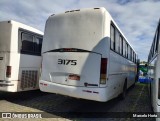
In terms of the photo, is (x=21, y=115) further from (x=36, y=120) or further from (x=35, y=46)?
(x=35, y=46)

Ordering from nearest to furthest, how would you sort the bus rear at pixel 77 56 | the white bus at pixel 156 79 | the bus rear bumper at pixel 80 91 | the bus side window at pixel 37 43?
the white bus at pixel 156 79, the bus rear bumper at pixel 80 91, the bus rear at pixel 77 56, the bus side window at pixel 37 43

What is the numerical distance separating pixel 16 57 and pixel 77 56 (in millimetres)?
2767

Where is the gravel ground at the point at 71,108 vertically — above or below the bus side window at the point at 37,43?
below

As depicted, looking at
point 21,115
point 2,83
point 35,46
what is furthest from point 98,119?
point 35,46

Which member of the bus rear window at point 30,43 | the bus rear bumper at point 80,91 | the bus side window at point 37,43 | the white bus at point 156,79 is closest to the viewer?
the white bus at point 156,79

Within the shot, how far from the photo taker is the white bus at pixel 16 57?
8016mm

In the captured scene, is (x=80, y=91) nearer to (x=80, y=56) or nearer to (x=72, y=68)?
(x=72, y=68)

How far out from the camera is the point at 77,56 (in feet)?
22.1

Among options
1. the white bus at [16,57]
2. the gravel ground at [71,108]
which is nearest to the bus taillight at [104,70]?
the gravel ground at [71,108]

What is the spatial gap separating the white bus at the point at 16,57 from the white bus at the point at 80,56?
135 centimetres

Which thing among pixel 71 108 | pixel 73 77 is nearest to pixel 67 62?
pixel 73 77

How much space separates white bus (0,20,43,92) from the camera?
8.02 meters

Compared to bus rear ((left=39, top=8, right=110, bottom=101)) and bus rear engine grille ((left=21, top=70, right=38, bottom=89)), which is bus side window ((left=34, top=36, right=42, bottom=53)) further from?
bus rear ((left=39, top=8, right=110, bottom=101))

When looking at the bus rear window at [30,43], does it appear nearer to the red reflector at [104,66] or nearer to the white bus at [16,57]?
the white bus at [16,57]
